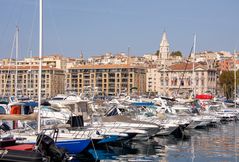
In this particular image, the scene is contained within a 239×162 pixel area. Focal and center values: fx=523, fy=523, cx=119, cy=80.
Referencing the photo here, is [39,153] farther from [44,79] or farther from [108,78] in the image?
[44,79]

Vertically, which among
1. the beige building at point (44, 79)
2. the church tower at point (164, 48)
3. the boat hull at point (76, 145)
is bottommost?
the boat hull at point (76, 145)

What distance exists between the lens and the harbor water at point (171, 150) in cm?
2277

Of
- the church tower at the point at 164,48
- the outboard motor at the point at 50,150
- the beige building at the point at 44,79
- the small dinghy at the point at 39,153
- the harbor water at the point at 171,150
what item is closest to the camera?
the small dinghy at the point at 39,153

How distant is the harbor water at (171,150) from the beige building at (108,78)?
99.3 metres

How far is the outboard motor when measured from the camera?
1681 cm

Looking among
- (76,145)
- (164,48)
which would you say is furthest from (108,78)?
(76,145)

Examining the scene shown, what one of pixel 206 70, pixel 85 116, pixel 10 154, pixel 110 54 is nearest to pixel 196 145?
pixel 85 116

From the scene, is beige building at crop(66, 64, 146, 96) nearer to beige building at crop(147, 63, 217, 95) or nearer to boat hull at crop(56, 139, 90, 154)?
beige building at crop(147, 63, 217, 95)

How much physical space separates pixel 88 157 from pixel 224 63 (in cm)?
12759

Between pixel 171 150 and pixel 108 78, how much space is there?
361ft

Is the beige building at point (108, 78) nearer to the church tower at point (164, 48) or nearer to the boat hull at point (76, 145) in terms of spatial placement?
the church tower at point (164, 48)

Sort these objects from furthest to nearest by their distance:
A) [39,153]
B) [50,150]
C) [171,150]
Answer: [171,150]
[50,150]
[39,153]

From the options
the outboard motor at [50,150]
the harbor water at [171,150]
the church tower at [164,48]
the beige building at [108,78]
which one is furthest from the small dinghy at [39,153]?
the church tower at [164,48]

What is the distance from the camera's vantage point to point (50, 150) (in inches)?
667
